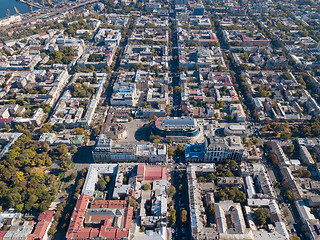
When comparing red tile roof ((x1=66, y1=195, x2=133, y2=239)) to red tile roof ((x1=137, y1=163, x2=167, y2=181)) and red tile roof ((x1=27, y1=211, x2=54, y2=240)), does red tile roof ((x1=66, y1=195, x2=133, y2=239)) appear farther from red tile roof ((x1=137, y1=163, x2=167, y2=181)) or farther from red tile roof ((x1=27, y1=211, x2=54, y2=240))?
red tile roof ((x1=137, y1=163, x2=167, y2=181))

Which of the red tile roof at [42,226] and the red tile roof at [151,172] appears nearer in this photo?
the red tile roof at [42,226]

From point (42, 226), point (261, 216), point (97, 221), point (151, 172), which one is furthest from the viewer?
point (151, 172)

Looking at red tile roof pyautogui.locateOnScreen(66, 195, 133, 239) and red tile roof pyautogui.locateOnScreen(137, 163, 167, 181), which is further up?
red tile roof pyautogui.locateOnScreen(137, 163, 167, 181)

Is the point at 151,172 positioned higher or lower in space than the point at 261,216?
higher

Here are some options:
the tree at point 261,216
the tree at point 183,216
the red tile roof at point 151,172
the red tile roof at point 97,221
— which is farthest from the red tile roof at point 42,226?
the tree at point 261,216

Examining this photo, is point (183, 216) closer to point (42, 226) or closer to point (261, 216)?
point (261, 216)

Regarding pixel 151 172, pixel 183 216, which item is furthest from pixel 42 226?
pixel 183 216

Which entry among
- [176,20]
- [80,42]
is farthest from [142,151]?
[176,20]

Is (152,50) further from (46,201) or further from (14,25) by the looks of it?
(14,25)

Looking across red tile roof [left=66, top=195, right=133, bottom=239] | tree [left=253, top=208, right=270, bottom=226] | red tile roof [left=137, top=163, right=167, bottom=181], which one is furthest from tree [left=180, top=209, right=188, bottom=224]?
tree [left=253, top=208, right=270, bottom=226]

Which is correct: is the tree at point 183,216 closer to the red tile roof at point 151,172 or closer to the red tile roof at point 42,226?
the red tile roof at point 151,172
